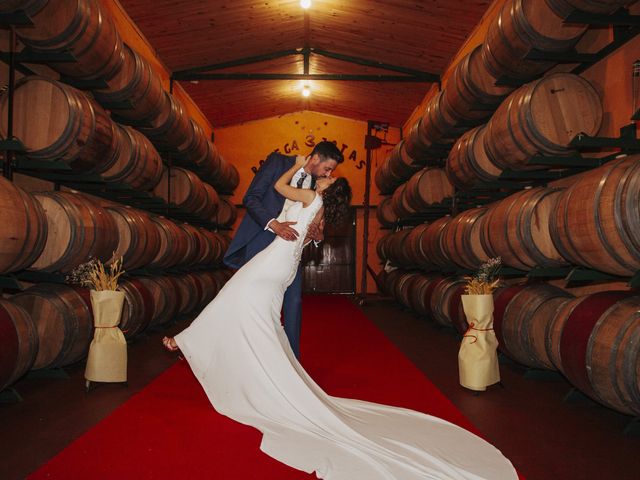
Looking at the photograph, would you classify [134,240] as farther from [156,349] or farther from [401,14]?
[401,14]

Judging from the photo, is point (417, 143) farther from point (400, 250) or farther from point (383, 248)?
point (383, 248)

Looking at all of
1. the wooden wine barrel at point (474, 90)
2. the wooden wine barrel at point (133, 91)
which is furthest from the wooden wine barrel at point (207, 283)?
the wooden wine barrel at point (474, 90)

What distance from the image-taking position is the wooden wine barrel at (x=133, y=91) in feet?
17.3

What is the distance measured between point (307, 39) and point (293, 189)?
6.51 meters

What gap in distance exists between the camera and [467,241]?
531cm

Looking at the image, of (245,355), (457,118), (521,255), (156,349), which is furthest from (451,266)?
(245,355)

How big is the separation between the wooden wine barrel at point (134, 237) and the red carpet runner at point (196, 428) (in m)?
1.39

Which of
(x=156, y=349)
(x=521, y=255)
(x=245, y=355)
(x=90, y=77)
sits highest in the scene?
(x=90, y=77)

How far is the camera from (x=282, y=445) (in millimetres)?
2412

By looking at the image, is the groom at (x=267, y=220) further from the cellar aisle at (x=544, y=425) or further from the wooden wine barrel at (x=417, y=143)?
the wooden wine barrel at (x=417, y=143)

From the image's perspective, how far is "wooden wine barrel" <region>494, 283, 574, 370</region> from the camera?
150 inches

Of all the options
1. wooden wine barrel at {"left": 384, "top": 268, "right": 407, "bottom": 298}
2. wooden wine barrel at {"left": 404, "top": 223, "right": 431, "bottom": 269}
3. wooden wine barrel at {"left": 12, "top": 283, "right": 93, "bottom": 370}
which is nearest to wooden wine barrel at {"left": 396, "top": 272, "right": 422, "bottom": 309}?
wooden wine barrel at {"left": 404, "top": 223, "right": 431, "bottom": 269}

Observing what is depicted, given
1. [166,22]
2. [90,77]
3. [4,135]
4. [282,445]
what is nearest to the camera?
[282,445]

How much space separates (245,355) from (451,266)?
407 cm
